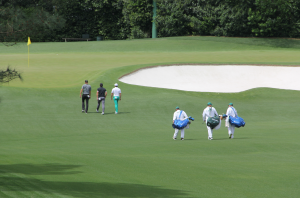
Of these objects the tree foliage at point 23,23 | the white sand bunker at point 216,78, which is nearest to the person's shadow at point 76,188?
the tree foliage at point 23,23

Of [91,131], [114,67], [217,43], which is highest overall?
[217,43]

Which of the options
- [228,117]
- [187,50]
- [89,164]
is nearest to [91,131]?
[228,117]

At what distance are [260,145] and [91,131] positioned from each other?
26.8 ft

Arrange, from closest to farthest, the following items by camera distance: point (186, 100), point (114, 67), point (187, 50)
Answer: point (186, 100) < point (114, 67) < point (187, 50)

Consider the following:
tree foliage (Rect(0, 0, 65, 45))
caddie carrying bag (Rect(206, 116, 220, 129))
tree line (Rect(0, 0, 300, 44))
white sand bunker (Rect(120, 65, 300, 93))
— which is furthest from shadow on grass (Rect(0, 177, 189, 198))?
tree line (Rect(0, 0, 300, 44))

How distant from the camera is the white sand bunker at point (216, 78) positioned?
3559 cm

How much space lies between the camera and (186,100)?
28.1 meters

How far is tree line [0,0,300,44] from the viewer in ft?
206

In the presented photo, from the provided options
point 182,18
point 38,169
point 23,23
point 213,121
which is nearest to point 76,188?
point 38,169

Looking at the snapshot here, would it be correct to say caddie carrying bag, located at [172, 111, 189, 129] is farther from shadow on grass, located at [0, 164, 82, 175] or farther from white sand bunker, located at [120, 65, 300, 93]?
white sand bunker, located at [120, 65, 300, 93]

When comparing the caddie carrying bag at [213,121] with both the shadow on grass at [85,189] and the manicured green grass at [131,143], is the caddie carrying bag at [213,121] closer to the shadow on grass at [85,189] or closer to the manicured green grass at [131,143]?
the manicured green grass at [131,143]

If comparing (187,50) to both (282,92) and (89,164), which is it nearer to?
(282,92)

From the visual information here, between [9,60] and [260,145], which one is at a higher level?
[9,60]

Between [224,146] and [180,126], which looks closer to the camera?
[224,146]
